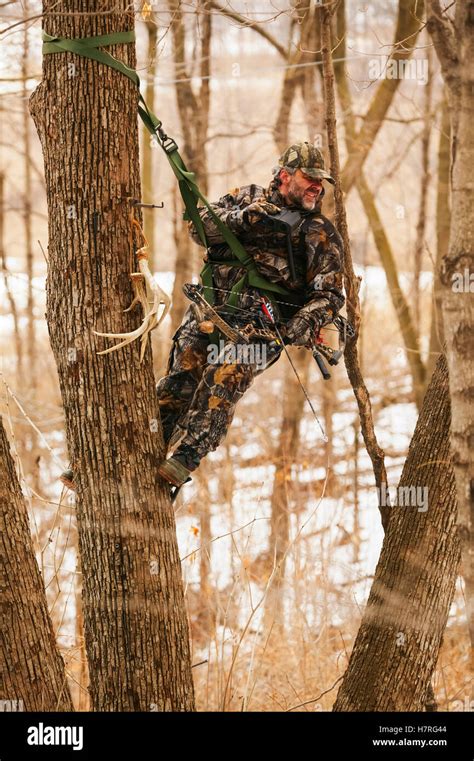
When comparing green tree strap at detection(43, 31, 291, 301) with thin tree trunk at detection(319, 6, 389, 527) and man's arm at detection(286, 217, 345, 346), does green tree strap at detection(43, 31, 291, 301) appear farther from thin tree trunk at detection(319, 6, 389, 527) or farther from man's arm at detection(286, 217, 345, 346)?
thin tree trunk at detection(319, 6, 389, 527)

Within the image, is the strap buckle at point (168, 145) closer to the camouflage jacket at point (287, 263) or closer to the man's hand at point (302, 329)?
the camouflage jacket at point (287, 263)

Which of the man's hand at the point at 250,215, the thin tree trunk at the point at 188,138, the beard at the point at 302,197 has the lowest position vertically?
the man's hand at the point at 250,215

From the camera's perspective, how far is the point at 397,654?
348 centimetres

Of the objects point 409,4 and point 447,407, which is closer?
point 447,407

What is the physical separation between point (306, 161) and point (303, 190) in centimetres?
13

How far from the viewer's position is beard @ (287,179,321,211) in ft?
12.6

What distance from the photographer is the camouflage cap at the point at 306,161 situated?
150 inches

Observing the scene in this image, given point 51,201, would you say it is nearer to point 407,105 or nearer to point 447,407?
point 447,407

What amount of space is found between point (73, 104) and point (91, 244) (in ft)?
1.68

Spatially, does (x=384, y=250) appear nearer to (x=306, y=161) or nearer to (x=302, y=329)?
(x=306, y=161)

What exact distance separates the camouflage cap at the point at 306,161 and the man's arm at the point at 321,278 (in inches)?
7.7

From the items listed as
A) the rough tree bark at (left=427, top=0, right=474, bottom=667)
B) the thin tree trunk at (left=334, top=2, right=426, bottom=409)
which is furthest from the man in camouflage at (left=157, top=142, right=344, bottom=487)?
the thin tree trunk at (left=334, top=2, right=426, bottom=409)

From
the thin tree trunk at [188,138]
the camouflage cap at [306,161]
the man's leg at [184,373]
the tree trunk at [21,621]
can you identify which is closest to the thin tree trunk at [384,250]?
the thin tree trunk at [188,138]

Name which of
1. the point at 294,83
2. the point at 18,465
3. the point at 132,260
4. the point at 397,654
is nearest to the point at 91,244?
the point at 132,260
